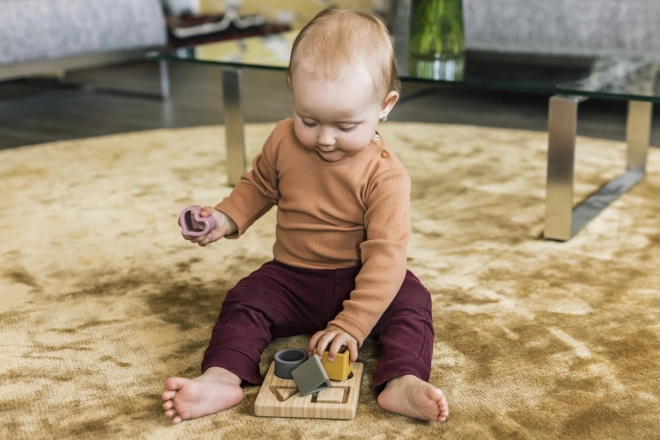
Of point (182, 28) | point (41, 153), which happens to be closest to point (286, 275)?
point (41, 153)

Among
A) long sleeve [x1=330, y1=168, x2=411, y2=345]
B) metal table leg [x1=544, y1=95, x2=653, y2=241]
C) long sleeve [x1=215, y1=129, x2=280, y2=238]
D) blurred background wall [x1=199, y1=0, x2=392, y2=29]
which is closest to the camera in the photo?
long sleeve [x1=330, y1=168, x2=411, y2=345]

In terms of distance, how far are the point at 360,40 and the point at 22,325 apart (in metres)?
0.65

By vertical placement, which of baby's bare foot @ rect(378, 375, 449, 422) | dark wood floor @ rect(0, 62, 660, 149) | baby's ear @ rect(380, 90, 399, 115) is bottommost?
dark wood floor @ rect(0, 62, 660, 149)

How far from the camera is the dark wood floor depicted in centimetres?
259

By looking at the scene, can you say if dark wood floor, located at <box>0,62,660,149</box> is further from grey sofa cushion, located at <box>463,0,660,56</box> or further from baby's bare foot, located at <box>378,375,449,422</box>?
baby's bare foot, located at <box>378,375,449,422</box>

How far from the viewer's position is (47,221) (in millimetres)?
1654

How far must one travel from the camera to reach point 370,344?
3.59 ft

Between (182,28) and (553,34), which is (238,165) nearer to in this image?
(553,34)

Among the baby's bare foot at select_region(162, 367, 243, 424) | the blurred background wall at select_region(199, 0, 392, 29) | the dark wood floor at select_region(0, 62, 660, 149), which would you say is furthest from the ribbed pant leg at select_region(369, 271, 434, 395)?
the blurred background wall at select_region(199, 0, 392, 29)

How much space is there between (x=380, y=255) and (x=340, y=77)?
0.23 metres

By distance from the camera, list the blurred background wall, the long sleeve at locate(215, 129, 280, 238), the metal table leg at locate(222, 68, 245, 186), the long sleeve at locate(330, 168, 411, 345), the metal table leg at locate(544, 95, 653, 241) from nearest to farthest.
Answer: the long sleeve at locate(330, 168, 411, 345), the long sleeve at locate(215, 129, 280, 238), the metal table leg at locate(544, 95, 653, 241), the metal table leg at locate(222, 68, 245, 186), the blurred background wall

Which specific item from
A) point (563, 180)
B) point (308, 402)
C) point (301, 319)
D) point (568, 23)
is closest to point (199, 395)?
point (308, 402)

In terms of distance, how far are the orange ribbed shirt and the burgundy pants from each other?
3 cm

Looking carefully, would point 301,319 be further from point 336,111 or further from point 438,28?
point 438,28
